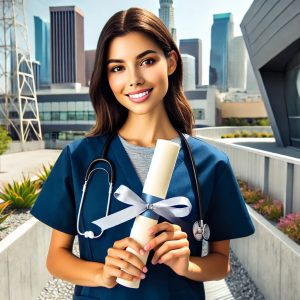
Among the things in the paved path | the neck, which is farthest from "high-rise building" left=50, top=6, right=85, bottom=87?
the neck

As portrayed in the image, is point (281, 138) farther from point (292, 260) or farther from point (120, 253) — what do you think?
point (120, 253)

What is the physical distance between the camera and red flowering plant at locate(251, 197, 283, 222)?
6.99m

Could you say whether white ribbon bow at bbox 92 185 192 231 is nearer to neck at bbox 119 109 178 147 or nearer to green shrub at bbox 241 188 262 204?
neck at bbox 119 109 178 147

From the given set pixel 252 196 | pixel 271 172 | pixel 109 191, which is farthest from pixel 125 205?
pixel 252 196

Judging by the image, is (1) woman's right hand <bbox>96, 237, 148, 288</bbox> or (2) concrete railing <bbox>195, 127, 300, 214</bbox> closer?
(1) woman's right hand <bbox>96, 237, 148, 288</bbox>

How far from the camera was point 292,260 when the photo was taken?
4781 millimetres

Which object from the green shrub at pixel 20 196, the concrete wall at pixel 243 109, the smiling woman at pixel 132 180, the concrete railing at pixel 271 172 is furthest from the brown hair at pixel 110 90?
the concrete wall at pixel 243 109

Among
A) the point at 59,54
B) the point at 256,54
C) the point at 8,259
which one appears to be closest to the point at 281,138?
the point at 256,54

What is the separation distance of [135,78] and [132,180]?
0.46 metres

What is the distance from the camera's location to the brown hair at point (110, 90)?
1.79 m

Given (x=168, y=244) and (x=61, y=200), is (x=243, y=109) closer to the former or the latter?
(x=61, y=200)

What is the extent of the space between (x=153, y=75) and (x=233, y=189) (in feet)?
2.26

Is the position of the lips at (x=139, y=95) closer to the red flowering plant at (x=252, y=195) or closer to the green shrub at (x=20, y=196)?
the green shrub at (x=20, y=196)

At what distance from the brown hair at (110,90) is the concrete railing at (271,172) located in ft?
14.2
